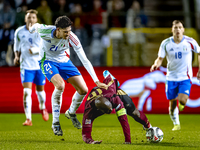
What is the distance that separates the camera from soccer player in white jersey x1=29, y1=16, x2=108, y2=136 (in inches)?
239

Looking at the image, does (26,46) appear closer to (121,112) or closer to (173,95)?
(173,95)

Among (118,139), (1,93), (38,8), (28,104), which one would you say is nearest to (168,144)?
(118,139)

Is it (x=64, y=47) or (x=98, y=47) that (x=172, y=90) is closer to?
(x=64, y=47)

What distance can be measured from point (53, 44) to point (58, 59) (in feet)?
1.17

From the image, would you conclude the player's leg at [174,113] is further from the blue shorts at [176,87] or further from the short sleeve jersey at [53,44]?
the short sleeve jersey at [53,44]

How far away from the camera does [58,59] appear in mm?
6578

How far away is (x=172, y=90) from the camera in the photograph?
773 cm

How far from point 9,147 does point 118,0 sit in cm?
803

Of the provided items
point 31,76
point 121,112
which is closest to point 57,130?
point 121,112

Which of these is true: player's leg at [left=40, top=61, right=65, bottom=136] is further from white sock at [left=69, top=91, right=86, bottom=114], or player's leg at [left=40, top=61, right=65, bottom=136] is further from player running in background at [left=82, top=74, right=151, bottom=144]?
player running in background at [left=82, top=74, right=151, bottom=144]

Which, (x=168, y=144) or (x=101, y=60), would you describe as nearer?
(x=168, y=144)

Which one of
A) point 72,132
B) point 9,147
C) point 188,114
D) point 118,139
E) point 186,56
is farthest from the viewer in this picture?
point 188,114

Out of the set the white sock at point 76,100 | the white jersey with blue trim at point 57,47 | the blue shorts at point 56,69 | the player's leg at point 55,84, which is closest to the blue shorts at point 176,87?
the white sock at point 76,100

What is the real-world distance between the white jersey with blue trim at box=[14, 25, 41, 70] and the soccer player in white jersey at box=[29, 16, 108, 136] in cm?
172
